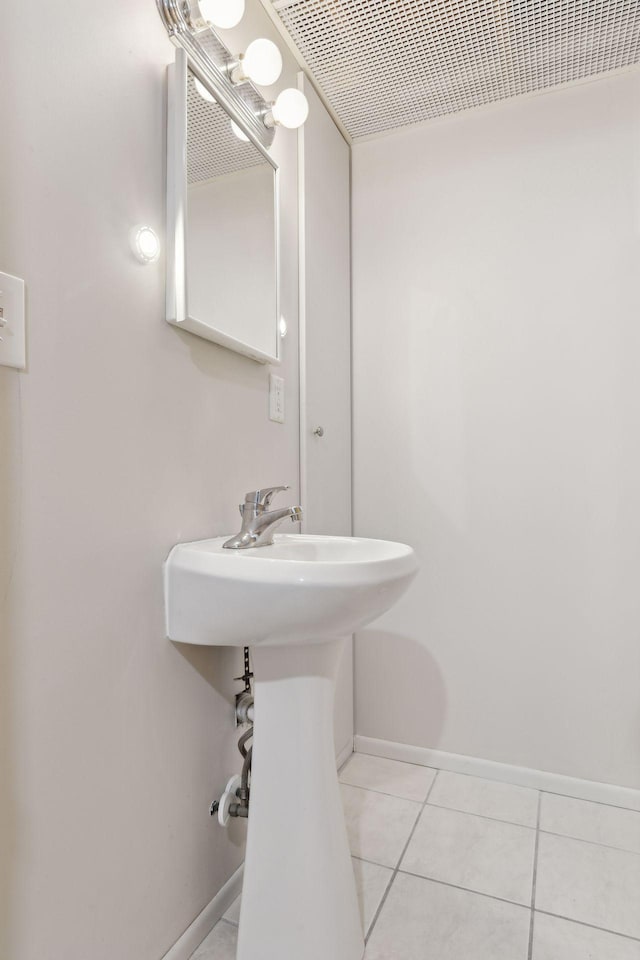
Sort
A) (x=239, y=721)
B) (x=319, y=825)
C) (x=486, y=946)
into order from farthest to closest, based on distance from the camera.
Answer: (x=239, y=721) → (x=486, y=946) → (x=319, y=825)

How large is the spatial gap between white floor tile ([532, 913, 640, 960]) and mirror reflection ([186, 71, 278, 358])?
1434 millimetres

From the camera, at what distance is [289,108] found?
51.9 inches

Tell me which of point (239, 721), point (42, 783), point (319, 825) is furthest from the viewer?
point (239, 721)

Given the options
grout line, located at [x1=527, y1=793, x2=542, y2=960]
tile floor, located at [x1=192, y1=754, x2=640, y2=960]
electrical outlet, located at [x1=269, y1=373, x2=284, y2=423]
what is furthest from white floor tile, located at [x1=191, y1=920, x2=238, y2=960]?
electrical outlet, located at [x1=269, y1=373, x2=284, y2=423]

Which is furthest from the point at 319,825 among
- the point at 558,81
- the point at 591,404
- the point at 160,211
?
the point at 558,81

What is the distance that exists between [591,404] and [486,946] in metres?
1.42

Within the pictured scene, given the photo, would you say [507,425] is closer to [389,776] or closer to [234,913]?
[389,776]

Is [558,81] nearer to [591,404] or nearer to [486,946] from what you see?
[591,404]

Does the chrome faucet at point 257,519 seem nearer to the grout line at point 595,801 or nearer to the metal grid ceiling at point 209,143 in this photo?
the metal grid ceiling at point 209,143

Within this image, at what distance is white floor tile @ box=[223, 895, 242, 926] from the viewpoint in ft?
3.91

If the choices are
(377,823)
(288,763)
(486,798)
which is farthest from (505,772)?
(288,763)

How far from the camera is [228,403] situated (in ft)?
4.17

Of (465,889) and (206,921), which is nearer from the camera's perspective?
(206,921)

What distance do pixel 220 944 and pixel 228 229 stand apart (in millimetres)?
1538
